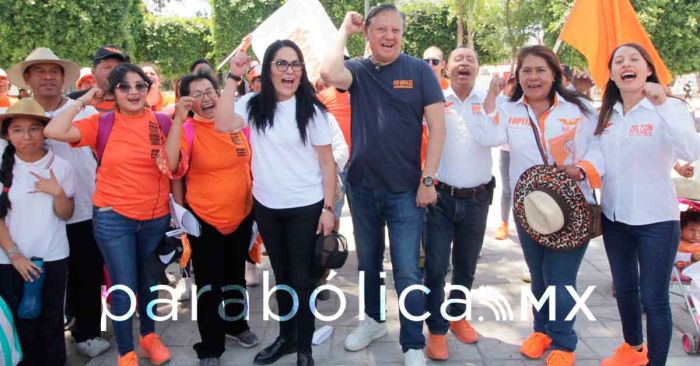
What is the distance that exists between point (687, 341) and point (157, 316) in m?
A: 3.96

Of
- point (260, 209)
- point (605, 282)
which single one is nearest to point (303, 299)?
point (260, 209)

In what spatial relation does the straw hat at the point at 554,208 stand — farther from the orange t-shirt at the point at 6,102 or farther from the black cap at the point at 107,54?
the orange t-shirt at the point at 6,102

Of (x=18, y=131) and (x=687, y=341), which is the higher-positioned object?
(x=18, y=131)

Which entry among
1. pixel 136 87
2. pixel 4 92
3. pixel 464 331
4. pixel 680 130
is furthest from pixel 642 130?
pixel 4 92

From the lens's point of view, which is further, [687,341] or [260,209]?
[687,341]

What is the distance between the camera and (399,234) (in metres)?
3.23

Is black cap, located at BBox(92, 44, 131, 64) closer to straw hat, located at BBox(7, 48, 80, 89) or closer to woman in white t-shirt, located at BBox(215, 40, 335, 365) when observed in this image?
straw hat, located at BBox(7, 48, 80, 89)

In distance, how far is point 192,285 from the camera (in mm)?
4746

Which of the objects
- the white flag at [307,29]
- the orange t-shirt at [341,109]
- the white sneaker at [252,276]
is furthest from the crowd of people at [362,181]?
the white flag at [307,29]

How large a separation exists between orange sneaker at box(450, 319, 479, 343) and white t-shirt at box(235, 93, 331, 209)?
1.48 metres

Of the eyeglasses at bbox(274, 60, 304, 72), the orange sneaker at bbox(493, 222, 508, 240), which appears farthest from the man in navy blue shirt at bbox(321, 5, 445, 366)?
the orange sneaker at bbox(493, 222, 508, 240)

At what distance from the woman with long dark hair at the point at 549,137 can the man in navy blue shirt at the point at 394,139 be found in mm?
484

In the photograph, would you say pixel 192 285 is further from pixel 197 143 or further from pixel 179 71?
pixel 179 71

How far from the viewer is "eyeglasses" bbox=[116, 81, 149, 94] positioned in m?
3.16
